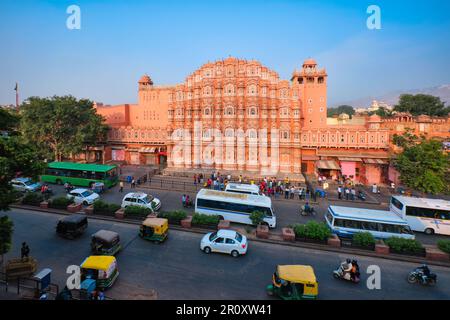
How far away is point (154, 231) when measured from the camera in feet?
54.9

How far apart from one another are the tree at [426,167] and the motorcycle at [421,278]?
47.2ft

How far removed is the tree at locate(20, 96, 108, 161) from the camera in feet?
117

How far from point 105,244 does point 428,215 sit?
927 inches

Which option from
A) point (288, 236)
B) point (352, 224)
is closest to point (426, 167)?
point (352, 224)

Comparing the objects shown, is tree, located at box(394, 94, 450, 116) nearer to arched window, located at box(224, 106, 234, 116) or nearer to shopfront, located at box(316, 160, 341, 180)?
shopfront, located at box(316, 160, 341, 180)

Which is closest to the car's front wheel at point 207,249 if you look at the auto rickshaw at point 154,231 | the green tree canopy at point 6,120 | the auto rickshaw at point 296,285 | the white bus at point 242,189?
the auto rickshaw at point 154,231

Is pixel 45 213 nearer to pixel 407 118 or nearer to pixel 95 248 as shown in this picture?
pixel 95 248

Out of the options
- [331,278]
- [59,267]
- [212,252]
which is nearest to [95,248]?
[59,267]

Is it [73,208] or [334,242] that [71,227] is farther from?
[334,242]

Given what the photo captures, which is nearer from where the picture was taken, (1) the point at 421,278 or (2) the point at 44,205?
(1) the point at 421,278

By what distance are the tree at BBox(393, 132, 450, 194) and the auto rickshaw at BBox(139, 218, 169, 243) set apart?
78.9 feet

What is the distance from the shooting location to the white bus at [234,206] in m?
19.8

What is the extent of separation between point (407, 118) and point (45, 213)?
55432 mm

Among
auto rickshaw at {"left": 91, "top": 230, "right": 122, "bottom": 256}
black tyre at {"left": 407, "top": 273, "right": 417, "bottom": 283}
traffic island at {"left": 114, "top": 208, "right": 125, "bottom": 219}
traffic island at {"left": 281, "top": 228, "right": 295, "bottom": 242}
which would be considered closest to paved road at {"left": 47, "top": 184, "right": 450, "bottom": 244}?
traffic island at {"left": 281, "top": 228, "right": 295, "bottom": 242}
